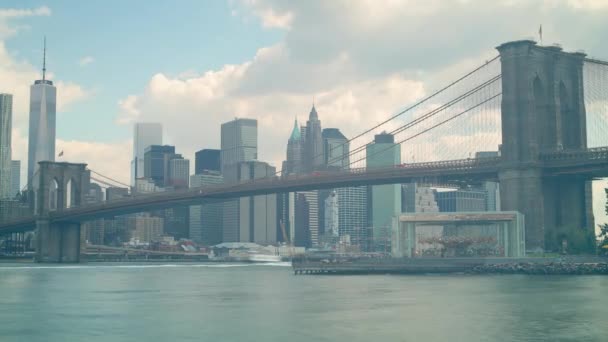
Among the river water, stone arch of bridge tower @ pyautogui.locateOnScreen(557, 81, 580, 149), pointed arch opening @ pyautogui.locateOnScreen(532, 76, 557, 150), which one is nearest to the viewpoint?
the river water

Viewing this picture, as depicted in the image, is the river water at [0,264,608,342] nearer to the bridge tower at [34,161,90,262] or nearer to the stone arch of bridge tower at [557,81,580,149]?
the stone arch of bridge tower at [557,81,580,149]

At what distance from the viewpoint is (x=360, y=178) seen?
85.8m

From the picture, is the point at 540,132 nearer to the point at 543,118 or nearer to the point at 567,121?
the point at 543,118

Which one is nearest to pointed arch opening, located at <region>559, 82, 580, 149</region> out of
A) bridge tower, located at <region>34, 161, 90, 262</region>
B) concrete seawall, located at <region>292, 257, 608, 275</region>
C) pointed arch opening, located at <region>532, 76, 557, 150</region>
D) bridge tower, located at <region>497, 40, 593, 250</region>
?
bridge tower, located at <region>497, 40, 593, 250</region>

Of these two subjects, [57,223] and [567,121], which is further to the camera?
[57,223]

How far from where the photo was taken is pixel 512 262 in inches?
2849

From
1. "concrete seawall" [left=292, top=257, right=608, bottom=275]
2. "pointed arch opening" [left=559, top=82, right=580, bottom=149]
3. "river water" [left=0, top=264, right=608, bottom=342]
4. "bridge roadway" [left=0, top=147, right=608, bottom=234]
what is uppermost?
"pointed arch opening" [left=559, top=82, right=580, bottom=149]

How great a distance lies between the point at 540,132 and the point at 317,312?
46.8m

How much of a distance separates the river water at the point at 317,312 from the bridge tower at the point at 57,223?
171 ft

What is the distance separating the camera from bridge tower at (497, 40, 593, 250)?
7644 centimetres

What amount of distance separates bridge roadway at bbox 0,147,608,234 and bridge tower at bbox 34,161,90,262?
6.12 ft

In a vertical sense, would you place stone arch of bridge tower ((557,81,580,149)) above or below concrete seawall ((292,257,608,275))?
above

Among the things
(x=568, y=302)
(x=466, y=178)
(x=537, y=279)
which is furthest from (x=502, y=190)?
(x=568, y=302)

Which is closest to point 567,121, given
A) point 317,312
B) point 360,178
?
point 360,178
